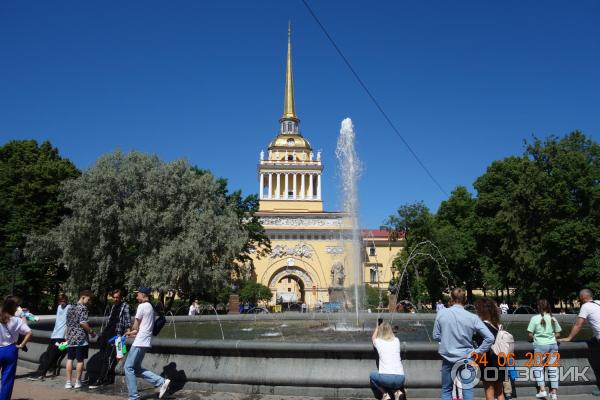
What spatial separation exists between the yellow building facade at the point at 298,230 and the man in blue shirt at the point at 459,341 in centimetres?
5534

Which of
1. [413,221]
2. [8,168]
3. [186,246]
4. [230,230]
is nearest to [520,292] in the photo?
[413,221]

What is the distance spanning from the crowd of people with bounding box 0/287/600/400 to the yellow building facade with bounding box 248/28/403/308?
53.1m

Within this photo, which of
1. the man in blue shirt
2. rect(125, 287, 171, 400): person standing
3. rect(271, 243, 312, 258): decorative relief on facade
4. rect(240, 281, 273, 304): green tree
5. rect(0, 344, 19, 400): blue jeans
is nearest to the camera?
the man in blue shirt

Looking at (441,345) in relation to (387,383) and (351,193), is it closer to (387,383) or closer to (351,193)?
(387,383)

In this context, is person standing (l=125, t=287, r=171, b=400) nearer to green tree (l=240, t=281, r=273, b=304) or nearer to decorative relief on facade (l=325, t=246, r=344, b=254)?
green tree (l=240, t=281, r=273, b=304)

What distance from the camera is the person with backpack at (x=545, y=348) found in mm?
7570

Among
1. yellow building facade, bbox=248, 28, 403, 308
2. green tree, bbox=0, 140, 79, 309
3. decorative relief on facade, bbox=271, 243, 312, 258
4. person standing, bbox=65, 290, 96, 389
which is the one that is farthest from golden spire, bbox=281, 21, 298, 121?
person standing, bbox=65, 290, 96, 389

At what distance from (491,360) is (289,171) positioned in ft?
251

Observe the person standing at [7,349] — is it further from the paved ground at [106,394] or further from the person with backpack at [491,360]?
the person with backpack at [491,360]

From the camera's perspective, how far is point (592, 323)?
25.4 feet

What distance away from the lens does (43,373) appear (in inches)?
396

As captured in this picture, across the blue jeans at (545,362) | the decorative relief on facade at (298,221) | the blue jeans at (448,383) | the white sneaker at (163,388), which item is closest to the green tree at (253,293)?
the decorative relief on facade at (298,221)

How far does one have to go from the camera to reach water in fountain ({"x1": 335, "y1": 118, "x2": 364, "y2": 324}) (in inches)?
890

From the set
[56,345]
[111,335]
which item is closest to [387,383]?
[111,335]
